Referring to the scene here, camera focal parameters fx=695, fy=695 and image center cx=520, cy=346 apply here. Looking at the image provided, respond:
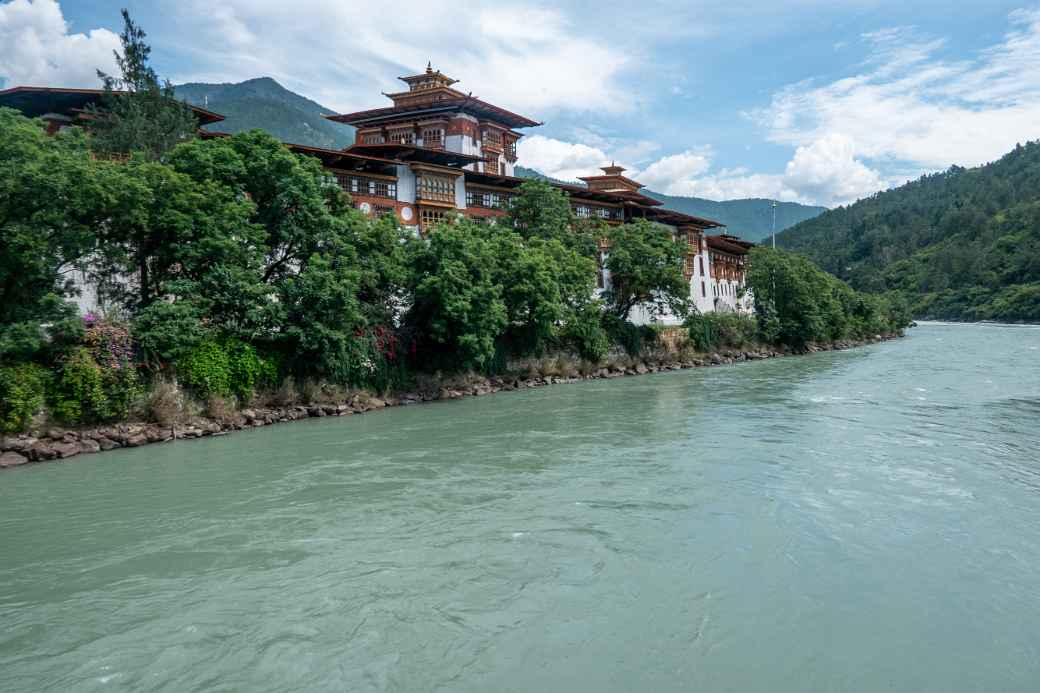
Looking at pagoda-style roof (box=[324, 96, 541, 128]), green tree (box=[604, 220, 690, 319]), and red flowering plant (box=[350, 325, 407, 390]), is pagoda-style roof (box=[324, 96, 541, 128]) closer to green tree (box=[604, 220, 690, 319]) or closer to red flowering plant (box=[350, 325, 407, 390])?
green tree (box=[604, 220, 690, 319])

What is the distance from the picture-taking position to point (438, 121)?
126 ft

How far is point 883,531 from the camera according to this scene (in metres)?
7.66

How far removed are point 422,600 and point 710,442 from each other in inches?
318

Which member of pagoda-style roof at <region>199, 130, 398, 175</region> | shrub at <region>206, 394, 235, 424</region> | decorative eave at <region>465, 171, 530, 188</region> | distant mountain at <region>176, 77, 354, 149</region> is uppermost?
distant mountain at <region>176, 77, 354, 149</region>

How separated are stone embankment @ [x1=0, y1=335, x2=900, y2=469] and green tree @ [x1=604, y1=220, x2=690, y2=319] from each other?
5.58 meters

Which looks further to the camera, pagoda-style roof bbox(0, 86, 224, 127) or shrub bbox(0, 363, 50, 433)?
pagoda-style roof bbox(0, 86, 224, 127)

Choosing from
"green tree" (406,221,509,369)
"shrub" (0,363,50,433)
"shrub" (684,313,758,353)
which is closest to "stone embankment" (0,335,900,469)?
"shrub" (0,363,50,433)

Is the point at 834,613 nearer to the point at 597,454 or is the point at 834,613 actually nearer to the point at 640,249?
the point at 597,454

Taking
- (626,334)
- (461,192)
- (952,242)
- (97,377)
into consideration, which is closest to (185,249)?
(97,377)

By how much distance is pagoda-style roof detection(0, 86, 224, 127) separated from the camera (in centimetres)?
2195

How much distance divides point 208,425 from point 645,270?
67.5 feet

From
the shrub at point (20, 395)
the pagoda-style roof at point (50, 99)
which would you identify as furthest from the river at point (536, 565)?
the pagoda-style roof at point (50, 99)

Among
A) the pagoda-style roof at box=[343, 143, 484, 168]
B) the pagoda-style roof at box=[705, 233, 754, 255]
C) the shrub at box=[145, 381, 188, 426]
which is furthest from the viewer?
the pagoda-style roof at box=[705, 233, 754, 255]

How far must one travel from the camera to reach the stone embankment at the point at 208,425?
12641 millimetres
